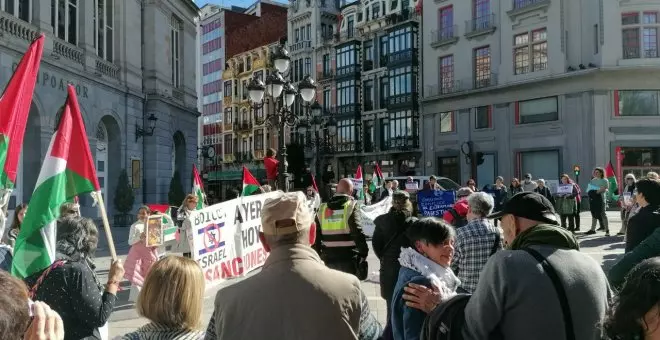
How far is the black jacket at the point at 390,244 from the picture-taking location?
5.29 meters

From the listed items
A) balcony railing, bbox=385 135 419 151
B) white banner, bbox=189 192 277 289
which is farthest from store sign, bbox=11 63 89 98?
balcony railing, bbox=385 135 419 151

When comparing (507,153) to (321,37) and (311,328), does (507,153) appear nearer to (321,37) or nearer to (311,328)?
(321,37)

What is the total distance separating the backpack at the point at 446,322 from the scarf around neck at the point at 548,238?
41 centimetres

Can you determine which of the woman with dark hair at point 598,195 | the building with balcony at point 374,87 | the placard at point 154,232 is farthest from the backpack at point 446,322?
the building with balcony at point 374,87

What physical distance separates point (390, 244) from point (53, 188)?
2.95m

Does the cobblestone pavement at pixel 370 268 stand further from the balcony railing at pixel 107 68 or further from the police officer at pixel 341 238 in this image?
the balcony railing at pixel 107 68

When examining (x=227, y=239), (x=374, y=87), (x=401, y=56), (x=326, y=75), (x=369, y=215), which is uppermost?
(x=326, y=75)

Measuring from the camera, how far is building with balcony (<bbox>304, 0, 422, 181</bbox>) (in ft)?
140

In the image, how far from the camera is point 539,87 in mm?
31656

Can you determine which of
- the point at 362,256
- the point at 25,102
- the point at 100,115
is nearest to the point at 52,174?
the point at 25,102

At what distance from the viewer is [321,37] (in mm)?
53031

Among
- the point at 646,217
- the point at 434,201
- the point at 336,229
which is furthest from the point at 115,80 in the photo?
the point at 646,217

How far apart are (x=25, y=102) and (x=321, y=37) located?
50.2 metres

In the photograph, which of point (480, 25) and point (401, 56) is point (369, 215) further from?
point (401, 56)
